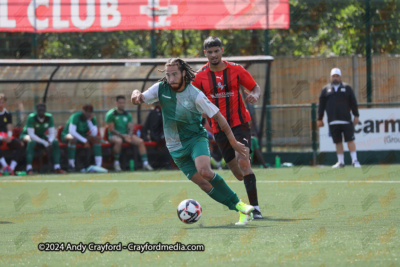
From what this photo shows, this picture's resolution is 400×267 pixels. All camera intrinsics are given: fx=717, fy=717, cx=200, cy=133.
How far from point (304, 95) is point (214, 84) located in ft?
44.0

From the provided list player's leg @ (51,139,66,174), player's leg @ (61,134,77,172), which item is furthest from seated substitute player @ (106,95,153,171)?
player's leg @ (51,139,66,174)

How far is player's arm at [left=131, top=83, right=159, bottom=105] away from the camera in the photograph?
7.43 meters

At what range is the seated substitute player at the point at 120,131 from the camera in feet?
57.7

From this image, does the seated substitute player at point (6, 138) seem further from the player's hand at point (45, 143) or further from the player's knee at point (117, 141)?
the player's knee at point (117, 141)

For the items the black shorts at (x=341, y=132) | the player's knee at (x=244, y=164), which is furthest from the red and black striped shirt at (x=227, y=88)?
the black shorts at (x=341, y=132)

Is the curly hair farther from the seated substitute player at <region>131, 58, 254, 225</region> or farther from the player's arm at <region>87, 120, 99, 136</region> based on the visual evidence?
the player's arm at <region>87, 120, 99, 136</region>

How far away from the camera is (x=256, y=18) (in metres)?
18.4

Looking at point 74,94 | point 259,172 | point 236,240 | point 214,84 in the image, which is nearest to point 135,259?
point 236,240

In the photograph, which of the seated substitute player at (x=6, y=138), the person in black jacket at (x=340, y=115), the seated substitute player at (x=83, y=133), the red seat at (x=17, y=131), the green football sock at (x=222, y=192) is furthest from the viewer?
the red seat at (x=17, y=131)

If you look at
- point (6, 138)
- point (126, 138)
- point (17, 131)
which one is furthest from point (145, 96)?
point (17, 131)

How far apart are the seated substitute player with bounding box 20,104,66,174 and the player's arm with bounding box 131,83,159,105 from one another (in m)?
9.74

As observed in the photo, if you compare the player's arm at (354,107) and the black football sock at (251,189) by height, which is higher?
the player's arm at (354,107)

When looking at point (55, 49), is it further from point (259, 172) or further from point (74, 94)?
point (259, 172)

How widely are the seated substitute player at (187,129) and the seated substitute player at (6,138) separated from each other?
998 cm
